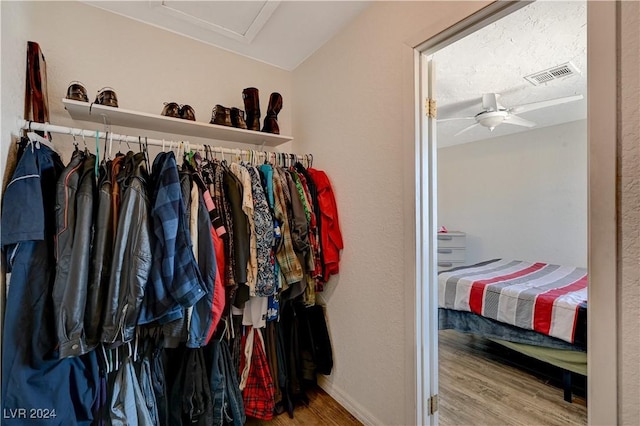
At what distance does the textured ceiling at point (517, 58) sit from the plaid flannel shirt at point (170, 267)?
2.07 metres

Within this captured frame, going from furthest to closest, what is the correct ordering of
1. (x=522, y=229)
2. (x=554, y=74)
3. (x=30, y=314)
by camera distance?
(x=522, y=229) < (x=554, y=74) < (x=30, y=314)

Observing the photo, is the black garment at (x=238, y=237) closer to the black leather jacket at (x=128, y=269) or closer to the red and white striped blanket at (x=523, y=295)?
the black leather jacket at (x=128, y=269)

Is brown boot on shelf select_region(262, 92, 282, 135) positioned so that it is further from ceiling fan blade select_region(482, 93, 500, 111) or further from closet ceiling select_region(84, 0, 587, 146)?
ceiling fan blade select_region(482, 93, 500, 111)

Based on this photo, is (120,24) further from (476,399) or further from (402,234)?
(476,399)

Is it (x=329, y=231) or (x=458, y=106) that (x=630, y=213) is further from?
(x=458, y=106)

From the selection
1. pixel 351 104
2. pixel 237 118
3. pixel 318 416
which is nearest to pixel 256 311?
pixel 318 416

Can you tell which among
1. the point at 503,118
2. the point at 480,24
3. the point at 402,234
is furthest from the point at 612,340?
the point at 503,118

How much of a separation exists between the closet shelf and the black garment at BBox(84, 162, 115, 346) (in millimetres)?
419

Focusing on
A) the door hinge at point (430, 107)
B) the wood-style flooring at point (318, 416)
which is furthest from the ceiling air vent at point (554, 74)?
the wood-style flooring at point (318, 416)

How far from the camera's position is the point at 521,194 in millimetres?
4051

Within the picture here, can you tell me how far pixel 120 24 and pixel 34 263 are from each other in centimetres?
144

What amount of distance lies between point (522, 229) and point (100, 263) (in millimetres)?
4834

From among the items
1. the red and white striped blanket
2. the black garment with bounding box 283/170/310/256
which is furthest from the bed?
the black garment with bounding box 283/170/310/256

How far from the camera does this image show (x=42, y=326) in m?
1.02
